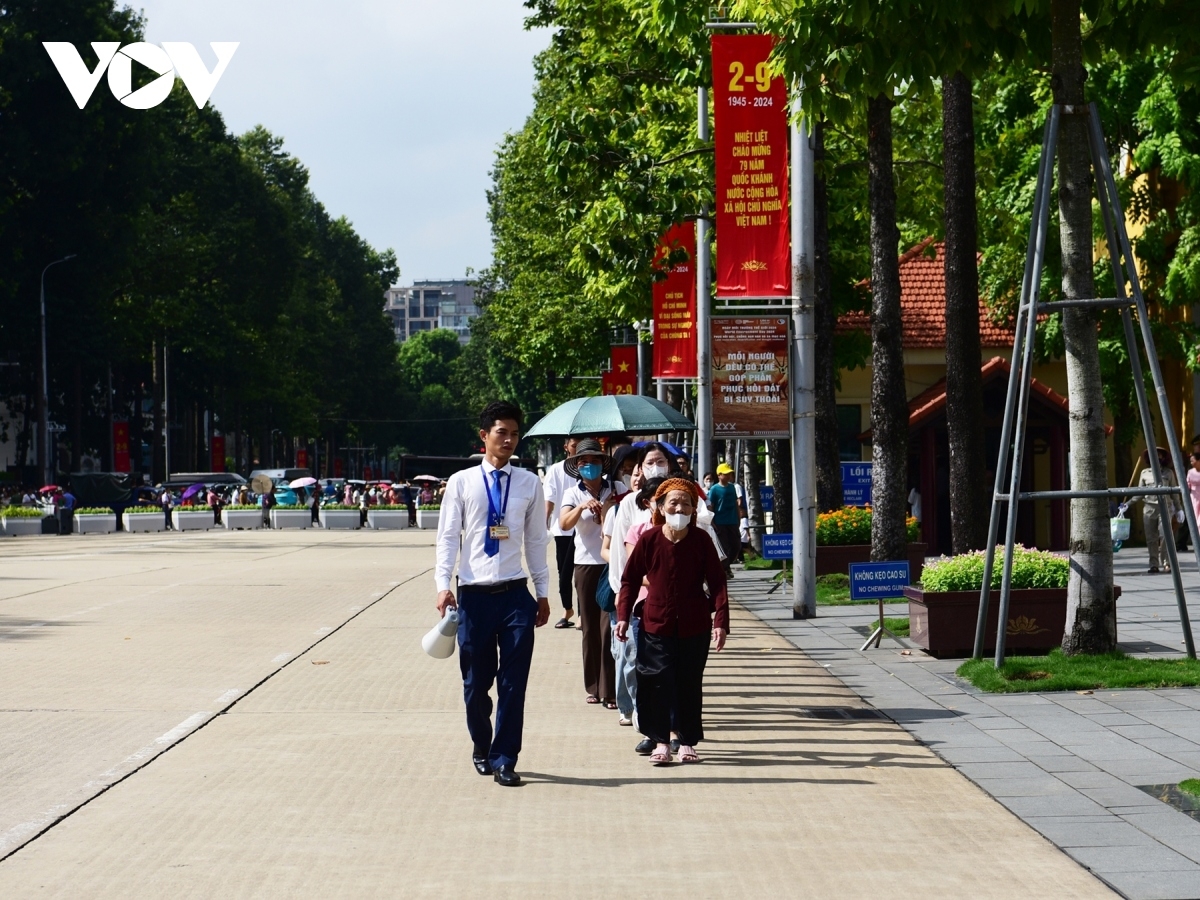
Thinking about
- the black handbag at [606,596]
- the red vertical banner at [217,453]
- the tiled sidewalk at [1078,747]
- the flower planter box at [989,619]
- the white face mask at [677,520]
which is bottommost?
the tiled sidewalk at [1078,747]

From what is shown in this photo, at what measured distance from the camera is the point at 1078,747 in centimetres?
993

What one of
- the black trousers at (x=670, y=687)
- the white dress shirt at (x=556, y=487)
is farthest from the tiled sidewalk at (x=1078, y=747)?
the white dress shirt at (x=556, y=487)

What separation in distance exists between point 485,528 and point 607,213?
1653 cm

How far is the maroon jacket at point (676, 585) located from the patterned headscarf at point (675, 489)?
0.10 metres

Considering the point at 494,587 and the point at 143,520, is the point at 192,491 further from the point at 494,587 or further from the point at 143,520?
the point at 494,587

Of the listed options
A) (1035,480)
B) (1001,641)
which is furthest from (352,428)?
(1001,641)

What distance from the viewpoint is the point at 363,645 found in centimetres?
1656

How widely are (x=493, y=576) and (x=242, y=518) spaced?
52.1 m

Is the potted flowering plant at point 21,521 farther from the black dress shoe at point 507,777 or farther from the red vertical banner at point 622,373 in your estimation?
the black dress shoe at point 507,777

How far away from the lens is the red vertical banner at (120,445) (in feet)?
235

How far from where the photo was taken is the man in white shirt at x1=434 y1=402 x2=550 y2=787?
918cm

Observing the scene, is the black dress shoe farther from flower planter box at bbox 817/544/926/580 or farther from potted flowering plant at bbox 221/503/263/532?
potted flowering plant at bbox 221/503/263/532

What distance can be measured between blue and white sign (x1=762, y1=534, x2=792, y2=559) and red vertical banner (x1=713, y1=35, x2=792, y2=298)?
382 centimetres

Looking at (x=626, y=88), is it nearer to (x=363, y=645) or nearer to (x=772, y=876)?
(x=363, y=645)
